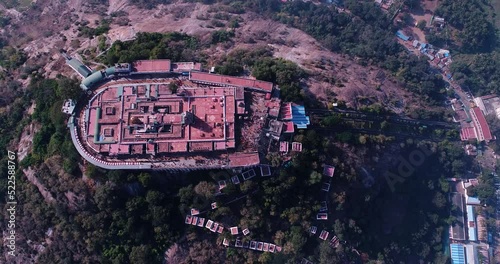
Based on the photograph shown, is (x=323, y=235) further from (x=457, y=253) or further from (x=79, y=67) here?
(x=79, y=67)

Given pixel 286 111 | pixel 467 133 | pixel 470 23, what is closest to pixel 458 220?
pixel 467 133

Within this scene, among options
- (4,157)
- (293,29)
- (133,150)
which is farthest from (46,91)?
(293,29)

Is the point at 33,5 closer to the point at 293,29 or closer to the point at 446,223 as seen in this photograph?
the point at 293,29

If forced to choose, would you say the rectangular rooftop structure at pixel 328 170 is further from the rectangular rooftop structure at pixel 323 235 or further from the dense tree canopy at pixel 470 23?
the dense tree canopy at pixel 470 23

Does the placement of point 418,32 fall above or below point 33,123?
above

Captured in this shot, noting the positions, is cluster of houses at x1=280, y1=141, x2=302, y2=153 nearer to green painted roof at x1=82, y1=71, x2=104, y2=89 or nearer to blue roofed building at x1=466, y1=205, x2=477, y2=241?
green painted roof at x1=82, y1=71, x2=104, y2=89
